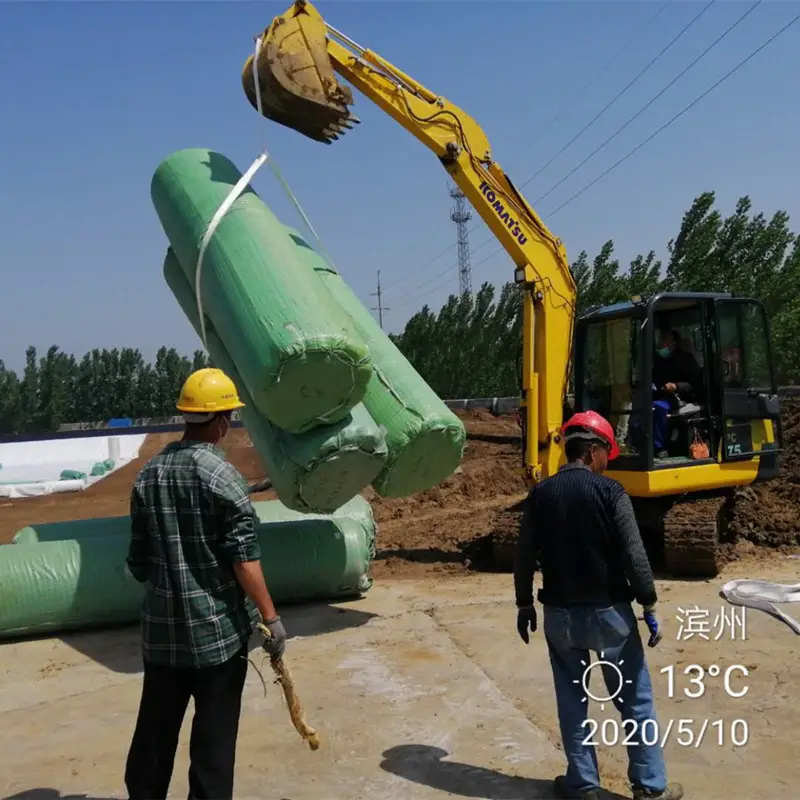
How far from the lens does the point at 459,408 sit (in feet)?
87.7

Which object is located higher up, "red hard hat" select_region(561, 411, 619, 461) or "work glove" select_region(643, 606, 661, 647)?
"red hard hat" select_region(561, 411, 619, 461)

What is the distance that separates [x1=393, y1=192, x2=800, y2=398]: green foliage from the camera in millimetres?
30000

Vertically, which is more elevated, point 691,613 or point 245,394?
point 245,394

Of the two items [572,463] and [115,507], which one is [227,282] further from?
[115,507]

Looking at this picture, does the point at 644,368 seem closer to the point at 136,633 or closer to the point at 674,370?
the point at 674,370

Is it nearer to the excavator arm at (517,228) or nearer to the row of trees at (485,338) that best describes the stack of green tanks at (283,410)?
the excavator arm at (517,228)

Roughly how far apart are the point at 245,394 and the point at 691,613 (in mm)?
3926

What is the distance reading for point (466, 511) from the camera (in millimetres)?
→ 12969

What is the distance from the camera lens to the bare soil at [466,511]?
30.8 feet

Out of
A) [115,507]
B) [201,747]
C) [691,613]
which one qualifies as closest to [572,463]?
[201,747]

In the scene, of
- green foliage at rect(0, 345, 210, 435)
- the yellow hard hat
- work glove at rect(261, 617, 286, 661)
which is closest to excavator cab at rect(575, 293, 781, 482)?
work glove at rect(261, 617, 286, 661)

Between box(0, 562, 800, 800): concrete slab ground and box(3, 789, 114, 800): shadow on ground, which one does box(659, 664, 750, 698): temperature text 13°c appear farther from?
box(3, 789, 114, 800): shadow on ground

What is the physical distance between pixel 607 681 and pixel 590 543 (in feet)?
2.14

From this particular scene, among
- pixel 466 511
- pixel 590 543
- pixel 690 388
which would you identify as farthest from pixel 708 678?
pixel 466 511
